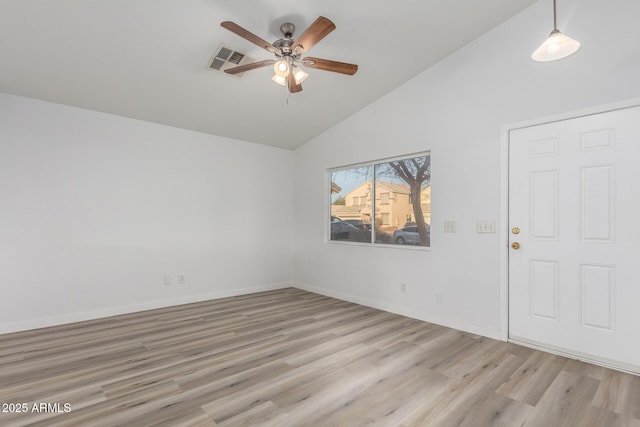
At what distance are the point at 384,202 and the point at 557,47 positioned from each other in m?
2.62

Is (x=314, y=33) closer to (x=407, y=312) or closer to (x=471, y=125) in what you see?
(x=471, y=125)

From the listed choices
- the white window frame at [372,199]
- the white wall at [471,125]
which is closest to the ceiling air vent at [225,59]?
the white wall at [471,125]

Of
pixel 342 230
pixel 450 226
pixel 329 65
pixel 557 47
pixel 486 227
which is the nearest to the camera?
pixel 557 47

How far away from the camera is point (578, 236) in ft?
9.18

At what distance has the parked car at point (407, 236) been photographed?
4051mm

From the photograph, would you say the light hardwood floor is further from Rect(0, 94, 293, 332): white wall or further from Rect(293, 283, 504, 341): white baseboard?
Rect(0, 94, 293, 332): white wall

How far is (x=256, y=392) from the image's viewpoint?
87.4 inches

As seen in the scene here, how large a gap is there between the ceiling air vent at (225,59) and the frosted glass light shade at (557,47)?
8.37 feet

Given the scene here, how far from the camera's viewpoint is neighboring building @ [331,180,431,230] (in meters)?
4.14

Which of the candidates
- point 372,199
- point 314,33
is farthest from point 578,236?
point 314,33

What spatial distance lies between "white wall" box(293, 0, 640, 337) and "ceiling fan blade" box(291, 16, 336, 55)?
1.90m

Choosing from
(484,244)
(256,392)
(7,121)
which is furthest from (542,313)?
(7,121)

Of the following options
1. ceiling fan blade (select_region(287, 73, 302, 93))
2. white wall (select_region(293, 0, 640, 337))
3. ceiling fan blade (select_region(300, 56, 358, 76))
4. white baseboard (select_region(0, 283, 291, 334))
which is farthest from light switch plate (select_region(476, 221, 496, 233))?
white baseboard (select_region(0, 283, 291, 334))

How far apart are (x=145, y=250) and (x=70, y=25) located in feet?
8.69
